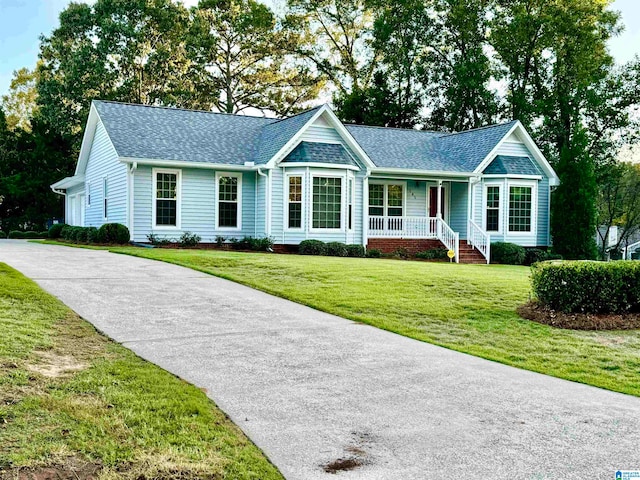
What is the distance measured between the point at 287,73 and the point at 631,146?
894 inches

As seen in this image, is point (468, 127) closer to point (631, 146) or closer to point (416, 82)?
point (416, 82)

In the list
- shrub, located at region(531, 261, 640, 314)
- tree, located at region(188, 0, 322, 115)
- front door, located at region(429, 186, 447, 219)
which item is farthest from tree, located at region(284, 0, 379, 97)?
shrub, located at region(531, 261, 640, 314)

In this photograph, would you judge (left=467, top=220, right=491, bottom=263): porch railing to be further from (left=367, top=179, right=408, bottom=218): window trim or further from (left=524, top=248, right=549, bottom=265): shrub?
(left=367, top=179, right=408, bottom=218): window trim

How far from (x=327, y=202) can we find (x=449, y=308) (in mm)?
12152

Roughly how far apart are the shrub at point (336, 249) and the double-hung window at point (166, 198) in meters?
5.37

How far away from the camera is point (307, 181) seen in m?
22.0

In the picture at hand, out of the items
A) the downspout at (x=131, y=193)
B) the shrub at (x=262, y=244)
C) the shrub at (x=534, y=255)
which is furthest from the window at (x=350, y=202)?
the downspout at (x=131, y=193)

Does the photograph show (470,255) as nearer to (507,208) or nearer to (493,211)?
(493,211)

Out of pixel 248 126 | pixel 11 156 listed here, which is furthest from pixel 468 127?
pixel 11 156

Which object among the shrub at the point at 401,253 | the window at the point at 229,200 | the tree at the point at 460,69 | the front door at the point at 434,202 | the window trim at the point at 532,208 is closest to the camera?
the window at the point at 229,200

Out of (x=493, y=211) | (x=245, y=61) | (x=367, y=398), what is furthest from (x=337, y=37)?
(x=367, y=398)

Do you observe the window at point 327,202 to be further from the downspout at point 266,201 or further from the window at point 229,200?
the window at point 229,200

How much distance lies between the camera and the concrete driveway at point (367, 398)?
4414mm

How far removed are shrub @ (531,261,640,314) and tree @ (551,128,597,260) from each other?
15.6 meters
